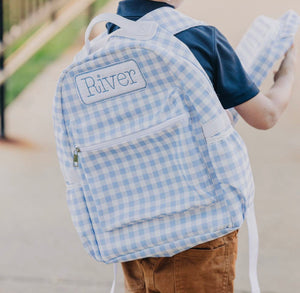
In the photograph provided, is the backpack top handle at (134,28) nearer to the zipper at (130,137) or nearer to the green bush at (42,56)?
the zipper at (130,137)

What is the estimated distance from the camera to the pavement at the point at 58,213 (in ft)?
11.3

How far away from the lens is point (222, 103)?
2.05 m

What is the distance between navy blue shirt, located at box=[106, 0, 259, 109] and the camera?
197 centimetres

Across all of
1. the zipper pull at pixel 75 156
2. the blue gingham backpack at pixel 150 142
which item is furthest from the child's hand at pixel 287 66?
the zipper pull at pixel 75 156

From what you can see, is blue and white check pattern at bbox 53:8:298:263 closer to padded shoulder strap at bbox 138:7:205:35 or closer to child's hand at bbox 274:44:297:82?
padded shoulder strap at bbox 138:7:205:35

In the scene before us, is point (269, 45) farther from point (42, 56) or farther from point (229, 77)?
→ point (42, 56)

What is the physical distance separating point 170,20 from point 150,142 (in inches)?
14.2

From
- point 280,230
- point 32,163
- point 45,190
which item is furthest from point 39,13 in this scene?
point 280,230

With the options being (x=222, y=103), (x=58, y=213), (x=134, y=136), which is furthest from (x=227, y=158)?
(x=58, y=213)

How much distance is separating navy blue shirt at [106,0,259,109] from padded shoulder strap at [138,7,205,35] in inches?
0.6

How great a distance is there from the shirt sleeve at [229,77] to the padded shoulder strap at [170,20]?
0.08 metres

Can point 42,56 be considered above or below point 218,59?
below

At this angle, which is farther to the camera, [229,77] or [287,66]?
[287,66]

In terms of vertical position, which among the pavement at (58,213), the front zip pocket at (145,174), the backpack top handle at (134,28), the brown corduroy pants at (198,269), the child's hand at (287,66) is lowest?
the pavement at (58,213)
